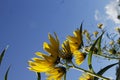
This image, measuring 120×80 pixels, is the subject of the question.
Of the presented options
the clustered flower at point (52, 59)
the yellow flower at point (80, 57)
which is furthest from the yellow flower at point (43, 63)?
the yellow flower at point (80, 57)

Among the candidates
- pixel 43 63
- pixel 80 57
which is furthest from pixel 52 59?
pixel 80 57

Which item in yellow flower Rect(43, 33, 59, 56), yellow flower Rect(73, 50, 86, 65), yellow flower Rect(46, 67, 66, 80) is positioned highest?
yellow flower Rect(43, 33, 59, 56)

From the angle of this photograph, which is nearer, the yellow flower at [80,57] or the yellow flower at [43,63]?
the yellow flower at [43,63]

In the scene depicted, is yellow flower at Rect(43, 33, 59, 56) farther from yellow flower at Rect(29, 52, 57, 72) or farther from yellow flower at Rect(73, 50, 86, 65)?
yellow flower at Rect(73, 50, 86, 65)

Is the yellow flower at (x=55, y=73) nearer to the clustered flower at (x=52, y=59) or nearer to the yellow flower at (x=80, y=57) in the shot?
the clustered flower at (x=52, y=59)

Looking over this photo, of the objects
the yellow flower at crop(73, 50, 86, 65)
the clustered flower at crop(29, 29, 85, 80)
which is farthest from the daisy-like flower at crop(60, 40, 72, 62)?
the yellow flower at crop(73, 50, 86, 65)

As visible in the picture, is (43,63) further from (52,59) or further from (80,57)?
(80,57)

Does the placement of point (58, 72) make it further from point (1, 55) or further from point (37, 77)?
point (1, 55)

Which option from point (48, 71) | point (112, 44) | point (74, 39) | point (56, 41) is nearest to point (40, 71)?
point (48, 71)
